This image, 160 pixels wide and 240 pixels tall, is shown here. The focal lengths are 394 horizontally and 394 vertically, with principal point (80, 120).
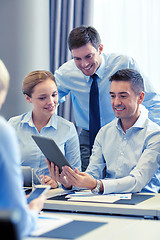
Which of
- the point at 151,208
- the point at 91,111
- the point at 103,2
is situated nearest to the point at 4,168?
the point at 151,208

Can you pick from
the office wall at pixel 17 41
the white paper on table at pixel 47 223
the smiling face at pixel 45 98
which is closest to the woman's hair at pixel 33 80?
the smiling face at pixel 45 98

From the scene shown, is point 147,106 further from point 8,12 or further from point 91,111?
point 8,12

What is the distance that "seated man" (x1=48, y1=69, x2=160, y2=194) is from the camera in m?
2.41

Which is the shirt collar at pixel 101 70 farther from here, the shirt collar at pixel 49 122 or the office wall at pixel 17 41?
the office wall at pixel 17 41

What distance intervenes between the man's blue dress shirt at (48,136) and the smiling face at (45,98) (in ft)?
0.22

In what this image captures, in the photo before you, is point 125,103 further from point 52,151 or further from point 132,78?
point 52,151

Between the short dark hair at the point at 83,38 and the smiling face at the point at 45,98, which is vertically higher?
the short dark hair at the point at 83,38

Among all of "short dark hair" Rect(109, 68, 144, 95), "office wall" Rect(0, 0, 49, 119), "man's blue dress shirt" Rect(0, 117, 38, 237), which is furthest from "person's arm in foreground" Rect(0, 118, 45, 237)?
"office wall" Rect(0, 0, 49, 119)

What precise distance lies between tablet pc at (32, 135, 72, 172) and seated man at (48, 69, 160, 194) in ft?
0.24

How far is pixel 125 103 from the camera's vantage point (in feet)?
8.50

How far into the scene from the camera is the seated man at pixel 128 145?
2408mm

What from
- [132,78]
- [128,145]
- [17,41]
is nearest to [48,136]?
[128,145]

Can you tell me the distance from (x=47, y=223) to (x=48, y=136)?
1407 millimetres

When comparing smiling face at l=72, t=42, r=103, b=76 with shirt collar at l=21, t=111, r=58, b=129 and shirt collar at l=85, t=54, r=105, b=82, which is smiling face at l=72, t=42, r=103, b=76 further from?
shirt collar at l=21, t=111, r=58, b=129
